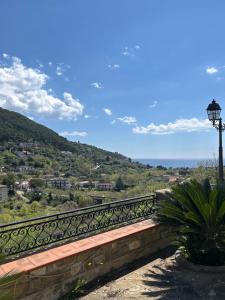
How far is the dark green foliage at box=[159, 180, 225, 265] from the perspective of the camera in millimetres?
4080

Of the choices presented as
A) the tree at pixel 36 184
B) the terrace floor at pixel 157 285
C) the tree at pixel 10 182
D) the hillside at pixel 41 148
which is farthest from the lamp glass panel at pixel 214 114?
the hillside at pixel 41 148

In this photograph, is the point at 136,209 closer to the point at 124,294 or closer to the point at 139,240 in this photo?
the point at 139,240

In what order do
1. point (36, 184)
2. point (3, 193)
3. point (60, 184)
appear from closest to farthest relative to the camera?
point (3, 193) → point (60, 184) → point (36, 184)

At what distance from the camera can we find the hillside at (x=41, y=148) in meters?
77.1

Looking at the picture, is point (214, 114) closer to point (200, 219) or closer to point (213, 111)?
point (213, 111)

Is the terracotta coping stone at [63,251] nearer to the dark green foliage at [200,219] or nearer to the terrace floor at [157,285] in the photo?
the terrace floor at [157,285]

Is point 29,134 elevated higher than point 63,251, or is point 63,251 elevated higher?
point 29,134

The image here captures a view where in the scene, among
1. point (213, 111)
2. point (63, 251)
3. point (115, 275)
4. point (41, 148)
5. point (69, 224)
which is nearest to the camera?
point (63, 251)

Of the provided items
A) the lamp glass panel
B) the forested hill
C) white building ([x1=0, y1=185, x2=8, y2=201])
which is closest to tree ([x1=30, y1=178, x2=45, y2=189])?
white building ([x1=0, y1=185, x2=8, y2=201])

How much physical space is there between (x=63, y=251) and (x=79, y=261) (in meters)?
0.24

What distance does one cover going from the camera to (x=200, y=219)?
13.6 ft

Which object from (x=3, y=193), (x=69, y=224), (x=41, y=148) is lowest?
(x=3, y=193)

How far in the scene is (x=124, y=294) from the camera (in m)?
3.72

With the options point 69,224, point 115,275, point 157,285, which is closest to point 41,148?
point 69,224
